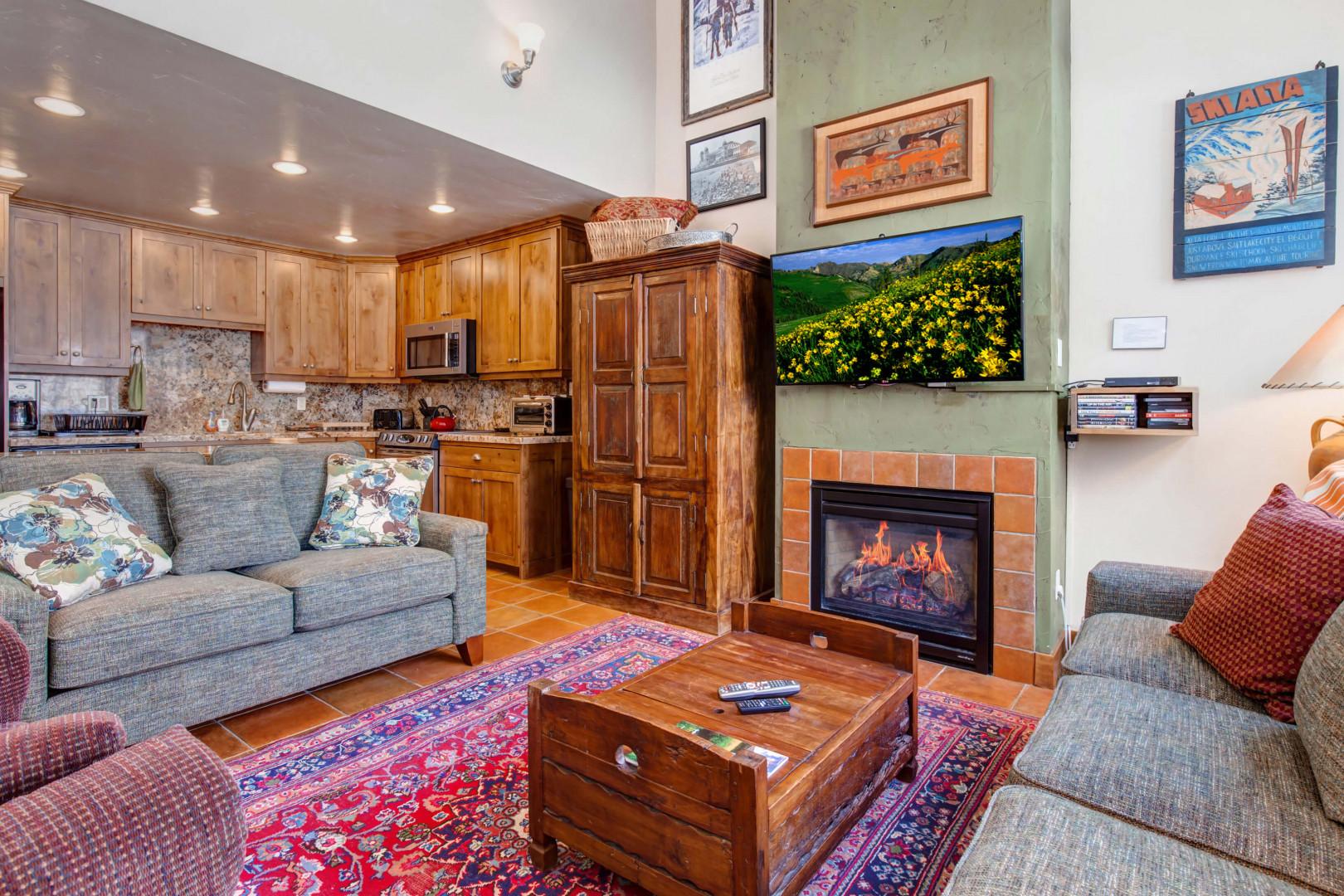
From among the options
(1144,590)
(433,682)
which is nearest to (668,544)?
(433,682)

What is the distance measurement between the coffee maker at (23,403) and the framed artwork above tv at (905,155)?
5141 millimetres

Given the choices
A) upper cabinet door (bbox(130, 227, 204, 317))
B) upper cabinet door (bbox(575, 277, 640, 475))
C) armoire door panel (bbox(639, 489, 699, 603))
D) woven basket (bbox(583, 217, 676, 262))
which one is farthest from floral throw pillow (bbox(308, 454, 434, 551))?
upper cabinet door (bbox(130, 227, 204, 317))

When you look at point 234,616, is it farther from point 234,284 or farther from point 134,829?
point 234,284

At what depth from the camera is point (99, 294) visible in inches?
181

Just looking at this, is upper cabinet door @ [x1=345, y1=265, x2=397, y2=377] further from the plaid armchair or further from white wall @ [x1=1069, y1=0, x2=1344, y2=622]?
the plaid armchair

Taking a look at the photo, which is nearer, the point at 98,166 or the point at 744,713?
the point at 744,713

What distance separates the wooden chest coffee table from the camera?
125 cm

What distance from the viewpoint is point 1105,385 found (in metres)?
2.72

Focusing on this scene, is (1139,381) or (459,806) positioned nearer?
(459,806)

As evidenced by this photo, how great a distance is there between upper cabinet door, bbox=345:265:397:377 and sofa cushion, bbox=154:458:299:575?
334 centimetres

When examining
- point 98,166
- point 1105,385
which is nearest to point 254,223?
point 98,166

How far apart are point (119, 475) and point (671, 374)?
2.29 meters

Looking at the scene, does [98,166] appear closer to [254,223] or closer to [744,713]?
[254,223]

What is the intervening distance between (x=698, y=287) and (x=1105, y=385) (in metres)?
1.79
